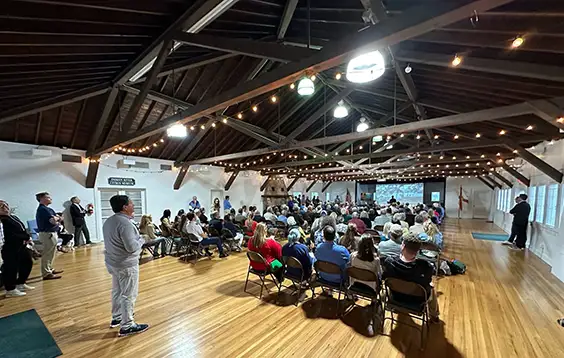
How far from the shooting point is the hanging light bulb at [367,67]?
3586 millimetres

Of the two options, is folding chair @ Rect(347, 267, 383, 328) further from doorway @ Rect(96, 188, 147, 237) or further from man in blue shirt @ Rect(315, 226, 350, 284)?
doorway @ Rect(96, 188, 147, 237)

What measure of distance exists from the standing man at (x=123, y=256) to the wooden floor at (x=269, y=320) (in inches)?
10.3

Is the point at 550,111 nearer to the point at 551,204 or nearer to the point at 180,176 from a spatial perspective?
the point at 551,204

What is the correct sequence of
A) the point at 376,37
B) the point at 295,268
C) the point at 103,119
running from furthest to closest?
the point at 103,119
the point at 295,268
the point at 376,37

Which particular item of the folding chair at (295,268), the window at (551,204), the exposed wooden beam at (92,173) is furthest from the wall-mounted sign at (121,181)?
the window at (551,204)

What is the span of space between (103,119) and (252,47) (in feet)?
18.8

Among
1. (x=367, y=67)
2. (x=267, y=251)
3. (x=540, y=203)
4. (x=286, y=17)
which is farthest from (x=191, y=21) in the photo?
(x=540, y=203)

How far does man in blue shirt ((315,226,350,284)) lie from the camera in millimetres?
3449

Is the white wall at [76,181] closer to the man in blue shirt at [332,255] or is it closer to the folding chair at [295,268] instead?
the folding chair at [295,268]

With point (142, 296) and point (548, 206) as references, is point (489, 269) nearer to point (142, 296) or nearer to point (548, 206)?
point (548, 206)

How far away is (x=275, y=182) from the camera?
1772cm

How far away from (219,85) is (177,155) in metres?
5.32

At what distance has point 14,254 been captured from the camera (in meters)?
4.00

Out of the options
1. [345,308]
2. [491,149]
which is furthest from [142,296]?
[491,149]
